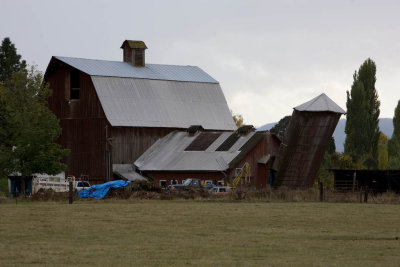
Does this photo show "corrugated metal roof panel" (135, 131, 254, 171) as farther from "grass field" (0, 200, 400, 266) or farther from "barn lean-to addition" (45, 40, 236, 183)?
Result: "grass field" (0, 200, 400, 266)

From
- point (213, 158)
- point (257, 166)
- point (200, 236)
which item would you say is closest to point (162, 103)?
point (213, 158)

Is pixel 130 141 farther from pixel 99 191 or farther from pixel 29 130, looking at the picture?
pixel 99 191

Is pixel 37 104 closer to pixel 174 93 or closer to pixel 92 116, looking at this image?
pixel 92 116

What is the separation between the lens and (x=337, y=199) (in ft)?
161

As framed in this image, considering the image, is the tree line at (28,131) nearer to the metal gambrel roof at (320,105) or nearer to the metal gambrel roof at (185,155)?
the metal gambrel roof at (185,155)

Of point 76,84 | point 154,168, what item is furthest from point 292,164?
point 76,84

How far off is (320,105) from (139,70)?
70.8 ft

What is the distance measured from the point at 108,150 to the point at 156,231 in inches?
1761

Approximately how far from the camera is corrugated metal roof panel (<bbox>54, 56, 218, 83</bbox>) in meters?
75.9

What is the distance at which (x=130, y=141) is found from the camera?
73375mm

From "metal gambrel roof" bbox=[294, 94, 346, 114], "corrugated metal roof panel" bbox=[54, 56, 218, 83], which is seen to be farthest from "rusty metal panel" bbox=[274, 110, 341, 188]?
"corrugated metal roof panel" bbox=[54, 56, 218, 83]

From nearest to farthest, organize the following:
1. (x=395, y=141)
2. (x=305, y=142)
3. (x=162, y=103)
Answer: (x=305, y=142)
(x=162, y=103)
(x=395, y=141)

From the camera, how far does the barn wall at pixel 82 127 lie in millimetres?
73062

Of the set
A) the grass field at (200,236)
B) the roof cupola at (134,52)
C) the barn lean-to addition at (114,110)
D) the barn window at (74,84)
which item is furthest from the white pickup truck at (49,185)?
the roof cupola at (134,52)
